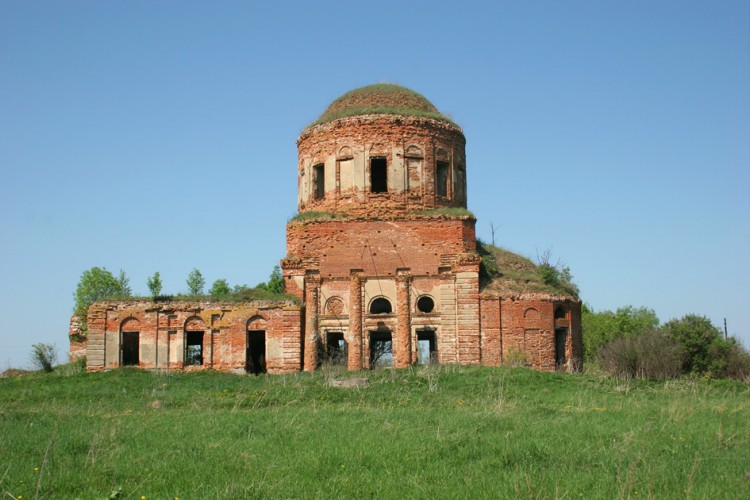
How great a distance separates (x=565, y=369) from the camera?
2316 cm

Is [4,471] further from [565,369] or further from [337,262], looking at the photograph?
[565,369]

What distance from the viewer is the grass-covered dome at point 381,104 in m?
25.8

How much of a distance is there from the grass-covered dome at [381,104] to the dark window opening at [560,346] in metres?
8.10

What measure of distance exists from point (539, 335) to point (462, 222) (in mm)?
4250

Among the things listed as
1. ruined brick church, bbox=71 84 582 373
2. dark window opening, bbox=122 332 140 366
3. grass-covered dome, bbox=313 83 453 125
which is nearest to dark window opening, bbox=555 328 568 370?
ruined brick church, bbox=71 84 582 373

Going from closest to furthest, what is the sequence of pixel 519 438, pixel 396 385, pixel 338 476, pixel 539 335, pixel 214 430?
pixel 338 476 < pixel 519 438 < pixel 214 430 < pixel 396 385 < pixel 539 335

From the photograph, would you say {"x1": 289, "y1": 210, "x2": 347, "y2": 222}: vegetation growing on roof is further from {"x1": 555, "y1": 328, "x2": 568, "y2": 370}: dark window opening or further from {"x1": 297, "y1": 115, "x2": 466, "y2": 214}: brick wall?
{"x1": 555, "y1": 328, "x2": 568, "y2": 370}: dark window opening

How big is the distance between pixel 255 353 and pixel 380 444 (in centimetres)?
1583

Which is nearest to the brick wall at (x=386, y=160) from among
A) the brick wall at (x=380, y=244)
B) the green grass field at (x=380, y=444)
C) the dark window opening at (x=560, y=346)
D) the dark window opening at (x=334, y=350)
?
the brick wall at (x=380, y=244)

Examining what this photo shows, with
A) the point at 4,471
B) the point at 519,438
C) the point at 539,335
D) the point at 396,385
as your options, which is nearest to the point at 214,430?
the point at 4,471

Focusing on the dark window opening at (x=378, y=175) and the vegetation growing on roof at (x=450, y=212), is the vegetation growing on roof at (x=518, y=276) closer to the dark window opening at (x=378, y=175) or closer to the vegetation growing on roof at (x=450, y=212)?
the vegetation growing on roof at (x=450, y=212)

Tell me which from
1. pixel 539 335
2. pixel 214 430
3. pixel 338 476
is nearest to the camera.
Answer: pixel 338 476

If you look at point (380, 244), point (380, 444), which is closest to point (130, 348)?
point (380, 244)

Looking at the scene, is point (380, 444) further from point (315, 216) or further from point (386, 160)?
point (386, 160)
